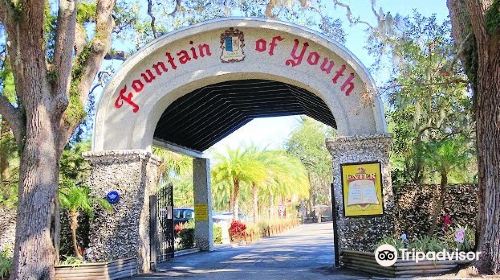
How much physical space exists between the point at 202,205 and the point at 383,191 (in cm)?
869

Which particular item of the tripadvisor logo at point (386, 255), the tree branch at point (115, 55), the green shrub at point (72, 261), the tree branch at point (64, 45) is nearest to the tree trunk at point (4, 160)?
the tree branch at point (115, 55)

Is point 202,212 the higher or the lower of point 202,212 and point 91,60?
the lower

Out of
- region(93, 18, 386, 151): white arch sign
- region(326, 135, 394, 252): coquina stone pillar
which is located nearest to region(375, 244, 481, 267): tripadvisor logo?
region(326, 135, 394, 252): coquina stone pillar

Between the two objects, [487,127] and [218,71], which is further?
[218,71]

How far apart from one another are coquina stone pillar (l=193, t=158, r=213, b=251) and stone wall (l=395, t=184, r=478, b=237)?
7.94 metres

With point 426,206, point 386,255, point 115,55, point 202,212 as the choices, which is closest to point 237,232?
point 202,212

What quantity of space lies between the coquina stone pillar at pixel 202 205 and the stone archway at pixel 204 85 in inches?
239

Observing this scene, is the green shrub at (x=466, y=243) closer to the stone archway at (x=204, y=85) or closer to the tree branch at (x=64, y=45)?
the stone archway at (x=204, y=85)

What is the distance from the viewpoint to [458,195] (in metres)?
14.3

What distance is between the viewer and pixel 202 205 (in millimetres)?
→ 20281

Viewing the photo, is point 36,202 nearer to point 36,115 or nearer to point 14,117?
point 36,115

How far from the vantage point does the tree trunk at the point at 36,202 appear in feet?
33.4

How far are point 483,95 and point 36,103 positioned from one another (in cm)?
776

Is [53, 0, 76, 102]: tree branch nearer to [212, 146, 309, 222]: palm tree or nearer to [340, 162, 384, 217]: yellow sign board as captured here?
[340, 162, 384, 217]: yellow sign board
